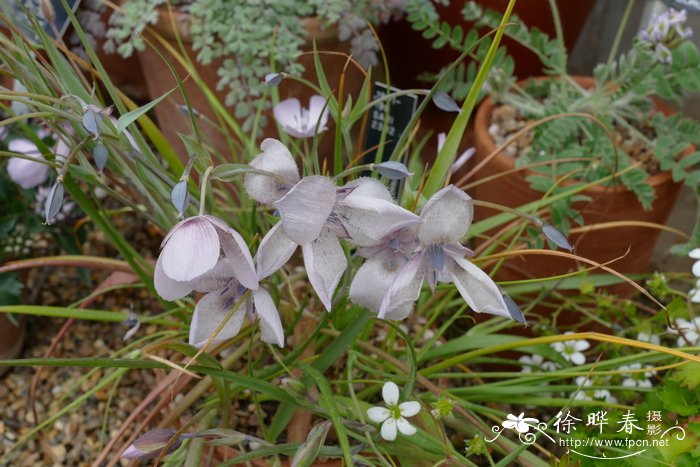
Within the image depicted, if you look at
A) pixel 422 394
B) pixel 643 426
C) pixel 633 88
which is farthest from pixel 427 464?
pixel 633 88

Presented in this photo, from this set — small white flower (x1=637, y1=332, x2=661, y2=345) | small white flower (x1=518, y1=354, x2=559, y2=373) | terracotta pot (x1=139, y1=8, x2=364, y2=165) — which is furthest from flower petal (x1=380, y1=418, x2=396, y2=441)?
terracotta pot (x1=139, y1=8, x2=364, y2=165)

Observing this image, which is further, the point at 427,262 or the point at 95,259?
the point at 95,259

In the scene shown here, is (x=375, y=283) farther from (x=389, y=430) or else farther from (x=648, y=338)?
(x=648, y=338)

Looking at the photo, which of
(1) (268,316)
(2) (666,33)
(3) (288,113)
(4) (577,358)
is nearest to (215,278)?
(1) (268,316)

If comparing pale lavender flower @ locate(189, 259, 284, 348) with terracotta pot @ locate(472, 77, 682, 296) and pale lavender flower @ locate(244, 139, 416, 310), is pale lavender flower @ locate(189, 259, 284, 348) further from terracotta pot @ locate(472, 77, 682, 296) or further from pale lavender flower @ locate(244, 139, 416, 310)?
terracotta pot @ locate(472, 77, 682, 296)

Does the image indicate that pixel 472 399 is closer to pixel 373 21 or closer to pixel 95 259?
pixel 95 259

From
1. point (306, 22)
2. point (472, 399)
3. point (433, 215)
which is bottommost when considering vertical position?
point (472, 399)
